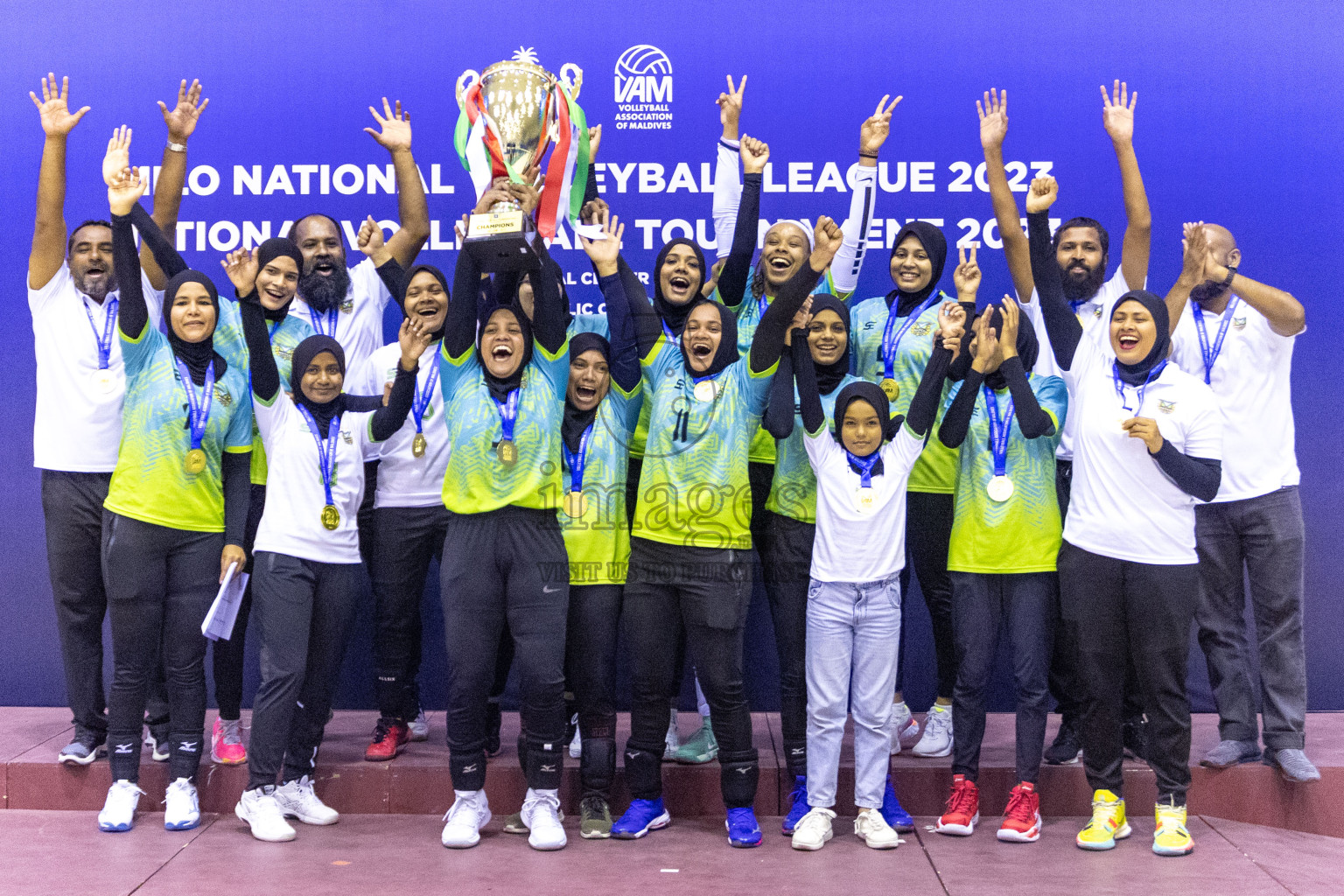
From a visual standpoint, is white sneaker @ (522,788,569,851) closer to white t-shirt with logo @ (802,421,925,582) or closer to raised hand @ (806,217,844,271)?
white t-shirt with logo @ (802,421,925,582)

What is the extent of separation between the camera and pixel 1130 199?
14.5 feet

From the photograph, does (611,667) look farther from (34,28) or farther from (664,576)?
(34,28)

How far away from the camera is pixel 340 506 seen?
407 cm

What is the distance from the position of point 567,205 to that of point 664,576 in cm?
137

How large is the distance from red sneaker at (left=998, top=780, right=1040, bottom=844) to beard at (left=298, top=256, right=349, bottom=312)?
3008 mm

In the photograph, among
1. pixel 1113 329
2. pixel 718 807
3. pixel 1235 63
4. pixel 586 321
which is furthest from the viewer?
pixel 1235 63

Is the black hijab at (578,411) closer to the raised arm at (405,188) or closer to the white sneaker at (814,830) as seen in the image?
the raised arm at (405,188)

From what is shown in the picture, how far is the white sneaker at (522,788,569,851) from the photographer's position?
387 centimetres

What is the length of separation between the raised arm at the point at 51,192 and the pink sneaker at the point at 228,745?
1766mm

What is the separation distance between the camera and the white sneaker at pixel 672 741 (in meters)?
4.41

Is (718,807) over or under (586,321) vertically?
under

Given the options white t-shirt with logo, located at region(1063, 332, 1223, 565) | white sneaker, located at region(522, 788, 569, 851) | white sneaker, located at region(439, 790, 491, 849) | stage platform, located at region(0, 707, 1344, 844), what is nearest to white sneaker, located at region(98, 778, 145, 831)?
stage platform, located at region(0, 707, 1344, 844)

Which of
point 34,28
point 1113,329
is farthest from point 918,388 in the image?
point 34,28

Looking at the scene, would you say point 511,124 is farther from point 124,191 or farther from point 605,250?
point 124,191
